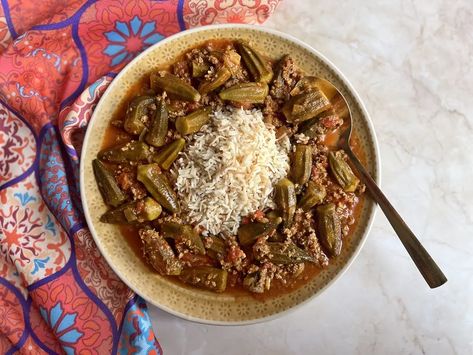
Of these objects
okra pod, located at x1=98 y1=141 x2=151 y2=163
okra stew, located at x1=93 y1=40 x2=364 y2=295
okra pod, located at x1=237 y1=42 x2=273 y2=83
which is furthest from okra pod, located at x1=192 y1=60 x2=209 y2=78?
okra pod, located at x1=98 y1=141 x2=151 y2=163

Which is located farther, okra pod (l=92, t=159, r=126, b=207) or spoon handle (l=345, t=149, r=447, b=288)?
okra pod (l=92, t=159, r=126, b=207)

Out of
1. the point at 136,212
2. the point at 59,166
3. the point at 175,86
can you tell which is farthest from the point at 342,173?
the point at 59,166

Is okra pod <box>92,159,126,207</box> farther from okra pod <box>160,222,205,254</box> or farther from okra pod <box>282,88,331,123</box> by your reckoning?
okra pod <box>282,88,331,123</box>

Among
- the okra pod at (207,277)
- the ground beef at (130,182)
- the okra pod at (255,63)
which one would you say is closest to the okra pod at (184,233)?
the okra pod at (207,277)

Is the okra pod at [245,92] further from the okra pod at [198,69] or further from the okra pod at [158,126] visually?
the okra pod at [158,126]

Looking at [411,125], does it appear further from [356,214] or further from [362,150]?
[356,214]

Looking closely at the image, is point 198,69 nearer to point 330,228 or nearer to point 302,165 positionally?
point 302,165

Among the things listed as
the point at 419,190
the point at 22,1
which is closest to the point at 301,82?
the point at 419,190
